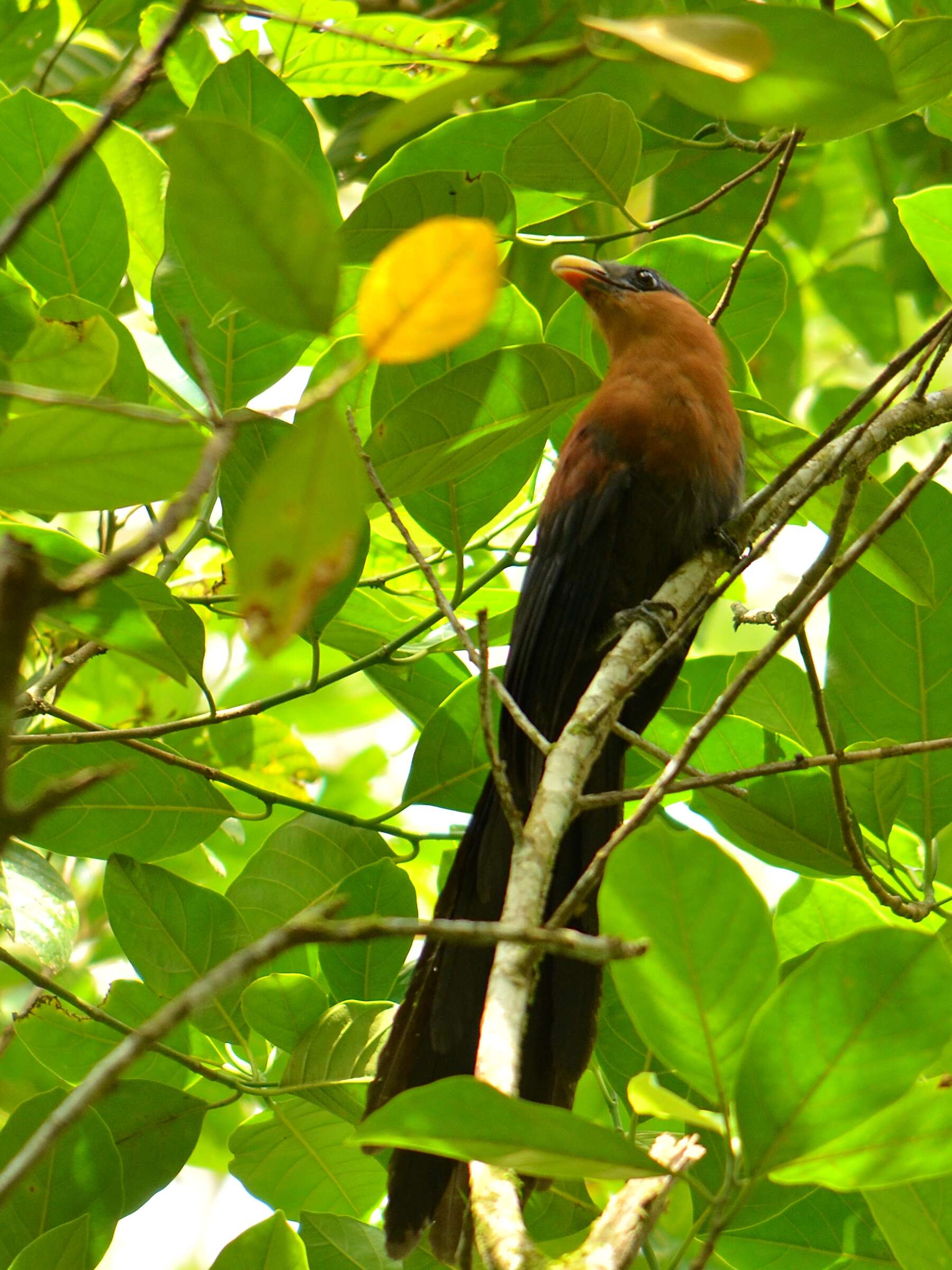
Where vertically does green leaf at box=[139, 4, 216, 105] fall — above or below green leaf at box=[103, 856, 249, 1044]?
above

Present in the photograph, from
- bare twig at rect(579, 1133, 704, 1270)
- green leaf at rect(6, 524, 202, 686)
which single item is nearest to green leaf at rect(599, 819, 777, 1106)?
bare twig at rect(579, 1133, 704, 1270)

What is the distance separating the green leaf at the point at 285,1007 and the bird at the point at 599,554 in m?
0.27

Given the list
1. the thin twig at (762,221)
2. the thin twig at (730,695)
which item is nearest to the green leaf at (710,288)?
the thin twig at (762,221)

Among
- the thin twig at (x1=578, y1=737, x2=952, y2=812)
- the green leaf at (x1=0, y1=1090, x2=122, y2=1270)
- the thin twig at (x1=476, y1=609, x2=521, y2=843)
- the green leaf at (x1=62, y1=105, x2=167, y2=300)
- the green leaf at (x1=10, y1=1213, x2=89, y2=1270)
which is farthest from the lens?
the green leaf at (x1=62, y1=105, x2=167, y2=300)

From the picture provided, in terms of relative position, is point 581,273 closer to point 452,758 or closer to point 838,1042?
point 452,758

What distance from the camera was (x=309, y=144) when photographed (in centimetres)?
257

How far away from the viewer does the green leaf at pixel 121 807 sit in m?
2.44

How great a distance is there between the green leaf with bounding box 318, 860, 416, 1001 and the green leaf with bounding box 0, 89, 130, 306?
4.41 feet

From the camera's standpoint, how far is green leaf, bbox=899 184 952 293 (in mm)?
2375

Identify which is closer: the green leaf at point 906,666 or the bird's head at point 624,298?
the green leaf at point 906,666

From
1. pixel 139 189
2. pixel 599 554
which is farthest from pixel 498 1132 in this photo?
pixel 139 189

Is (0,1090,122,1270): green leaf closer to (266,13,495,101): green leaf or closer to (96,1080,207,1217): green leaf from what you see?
(96,1080,207,1217): green leaf

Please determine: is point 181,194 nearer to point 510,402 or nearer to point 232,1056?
point 510,402

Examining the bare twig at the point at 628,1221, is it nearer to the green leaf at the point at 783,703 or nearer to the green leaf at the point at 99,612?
the green leaf at the point at 99,612
